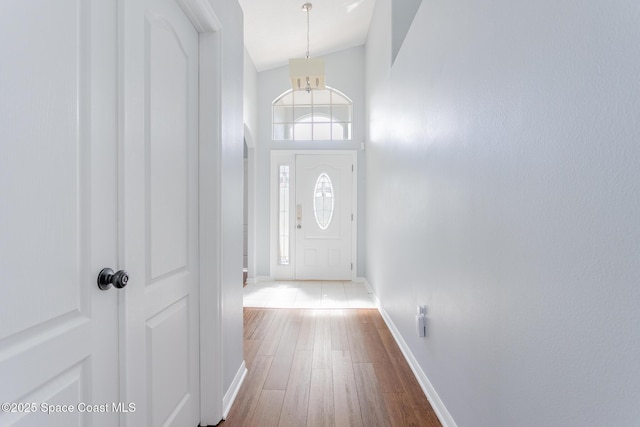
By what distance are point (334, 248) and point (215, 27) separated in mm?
3797

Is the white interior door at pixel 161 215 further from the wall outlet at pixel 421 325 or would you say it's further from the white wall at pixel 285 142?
the white wall at pixel 285 142

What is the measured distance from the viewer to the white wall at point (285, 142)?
4.96 metres

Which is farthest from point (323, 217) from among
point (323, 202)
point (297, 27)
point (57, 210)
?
point (57, 210)

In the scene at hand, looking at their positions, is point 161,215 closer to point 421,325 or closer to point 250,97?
point 421,325

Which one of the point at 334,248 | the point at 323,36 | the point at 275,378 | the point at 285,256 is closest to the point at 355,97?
the point at 323,36

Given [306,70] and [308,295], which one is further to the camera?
[308,295]

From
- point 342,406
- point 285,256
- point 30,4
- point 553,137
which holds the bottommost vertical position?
point 342,406

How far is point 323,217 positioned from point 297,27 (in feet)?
8.46

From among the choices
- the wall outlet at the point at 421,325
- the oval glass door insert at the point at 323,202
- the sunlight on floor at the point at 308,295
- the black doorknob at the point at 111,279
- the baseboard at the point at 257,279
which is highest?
the oval glass door insert at the point at 323,202

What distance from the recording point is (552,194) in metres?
0.86

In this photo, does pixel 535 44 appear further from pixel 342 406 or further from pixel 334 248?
pixel 334 248

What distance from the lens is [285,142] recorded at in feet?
16.5

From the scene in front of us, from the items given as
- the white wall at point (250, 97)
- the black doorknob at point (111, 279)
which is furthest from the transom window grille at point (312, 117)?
the black doorknob at point (111, 279)

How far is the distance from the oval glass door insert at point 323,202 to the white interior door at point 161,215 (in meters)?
3.50
